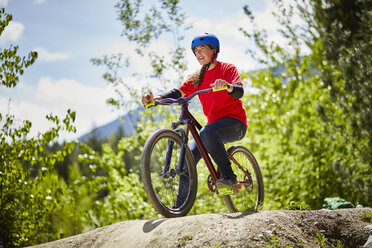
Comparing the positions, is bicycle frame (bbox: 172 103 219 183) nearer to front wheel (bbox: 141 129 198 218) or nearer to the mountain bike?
the mountain bike

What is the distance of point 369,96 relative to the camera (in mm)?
6707

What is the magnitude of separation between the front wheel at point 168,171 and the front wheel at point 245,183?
954mm

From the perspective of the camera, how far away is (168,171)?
11.8 ft

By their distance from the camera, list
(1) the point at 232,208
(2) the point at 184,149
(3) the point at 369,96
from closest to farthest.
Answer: (2) the point at 184,149 → (1) the point at 232,208 → (3) the point at 369,96

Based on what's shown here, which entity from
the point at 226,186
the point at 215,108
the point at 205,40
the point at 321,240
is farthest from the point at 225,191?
the point at 205,40

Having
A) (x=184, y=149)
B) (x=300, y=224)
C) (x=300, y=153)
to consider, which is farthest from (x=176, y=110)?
(x=300, y=224)

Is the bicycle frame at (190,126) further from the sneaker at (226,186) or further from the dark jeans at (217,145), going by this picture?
the sneaker at (226,186)

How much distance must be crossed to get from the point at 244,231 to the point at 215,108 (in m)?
1.52

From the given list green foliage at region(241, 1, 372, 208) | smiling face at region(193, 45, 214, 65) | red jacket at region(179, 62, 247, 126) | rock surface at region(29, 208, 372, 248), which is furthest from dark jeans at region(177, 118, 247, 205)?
green foliage at region(241, 1, 372, 208)

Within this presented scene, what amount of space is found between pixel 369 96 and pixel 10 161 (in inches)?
240

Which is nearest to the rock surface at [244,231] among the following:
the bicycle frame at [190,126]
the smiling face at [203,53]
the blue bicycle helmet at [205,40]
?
the bicycle frame at [190,126]

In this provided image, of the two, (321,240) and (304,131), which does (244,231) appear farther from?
(304,131)

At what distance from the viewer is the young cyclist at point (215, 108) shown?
3.87 m

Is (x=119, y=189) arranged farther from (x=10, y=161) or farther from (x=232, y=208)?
(x=232, y=208)
